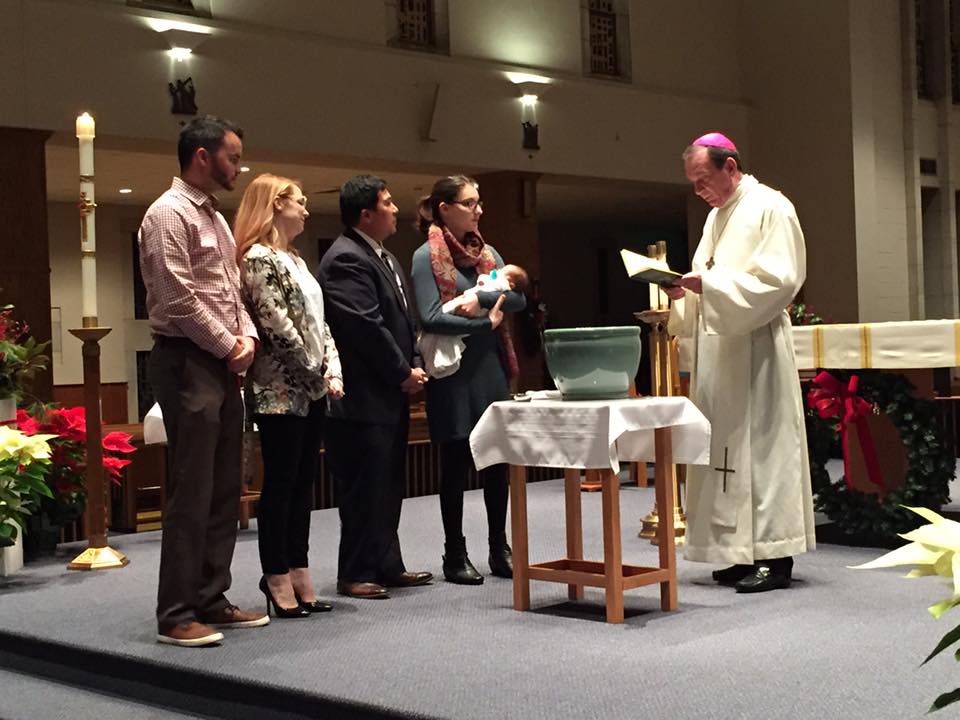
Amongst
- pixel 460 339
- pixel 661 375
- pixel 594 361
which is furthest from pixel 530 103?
pixel 594 361

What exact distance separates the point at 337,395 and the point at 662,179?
387 inches

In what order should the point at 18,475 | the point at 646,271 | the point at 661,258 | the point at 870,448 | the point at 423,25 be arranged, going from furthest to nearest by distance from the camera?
the point at 423,25, the point at 661,258, the point at 870,448, the point at 18,475, the point at 646,271

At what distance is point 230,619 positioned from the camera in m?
4.03

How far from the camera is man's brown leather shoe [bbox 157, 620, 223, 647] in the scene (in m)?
3.77

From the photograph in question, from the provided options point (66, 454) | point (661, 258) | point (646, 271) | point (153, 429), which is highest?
point (661, 258)

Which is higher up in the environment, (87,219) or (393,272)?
(87,219)

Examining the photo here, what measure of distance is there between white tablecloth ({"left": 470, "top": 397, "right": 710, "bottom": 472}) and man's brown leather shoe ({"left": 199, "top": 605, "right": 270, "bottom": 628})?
0.83m

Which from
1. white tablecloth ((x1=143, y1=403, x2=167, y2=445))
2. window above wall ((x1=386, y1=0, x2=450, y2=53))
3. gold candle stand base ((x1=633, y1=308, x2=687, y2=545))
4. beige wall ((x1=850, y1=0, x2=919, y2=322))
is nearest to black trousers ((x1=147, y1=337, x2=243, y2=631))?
white tablecloth ((x1=143, y1=403, x2=167, y2=445))

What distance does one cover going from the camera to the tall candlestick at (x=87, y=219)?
5.50 m

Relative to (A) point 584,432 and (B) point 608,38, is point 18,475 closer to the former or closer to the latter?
(A) point 584,432

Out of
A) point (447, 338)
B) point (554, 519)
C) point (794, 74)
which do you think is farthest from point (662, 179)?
point (447, 338)

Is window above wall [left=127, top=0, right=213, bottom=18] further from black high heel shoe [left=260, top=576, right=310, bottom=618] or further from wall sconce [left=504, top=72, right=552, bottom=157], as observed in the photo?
black high heel shoe [left=260, top=576, right=310, bottom=618]

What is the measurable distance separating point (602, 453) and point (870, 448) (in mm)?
2026

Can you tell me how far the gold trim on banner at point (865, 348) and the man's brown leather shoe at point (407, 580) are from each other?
6.49 feet
